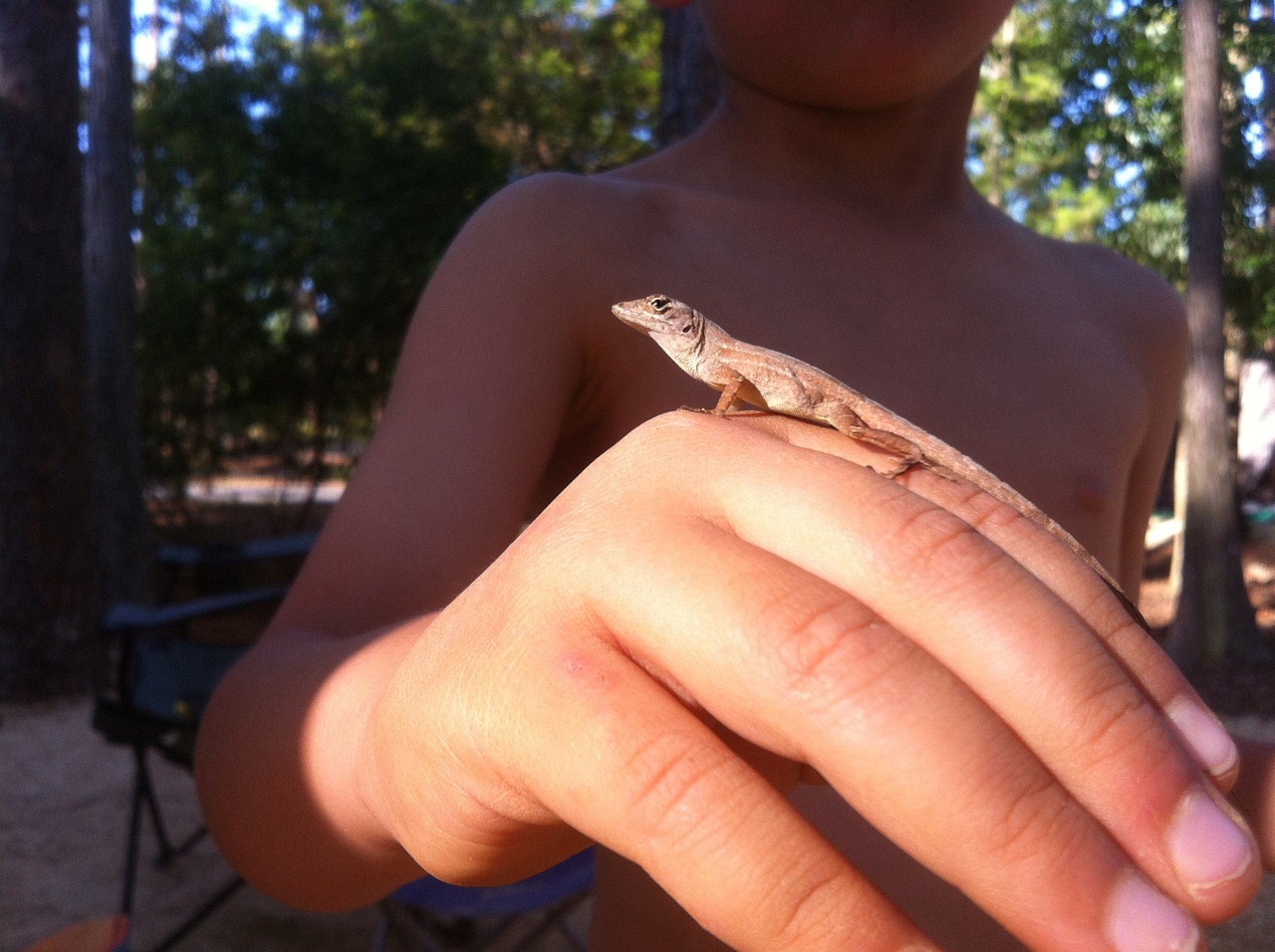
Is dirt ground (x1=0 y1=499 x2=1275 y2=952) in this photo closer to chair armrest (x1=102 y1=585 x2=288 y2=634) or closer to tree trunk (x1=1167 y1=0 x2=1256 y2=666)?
tree trunk (x1=1167 y1=0 x2=1256 y2=666)

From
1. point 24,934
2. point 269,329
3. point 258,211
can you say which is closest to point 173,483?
point 269,329

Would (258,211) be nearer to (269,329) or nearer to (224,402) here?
(269,329)

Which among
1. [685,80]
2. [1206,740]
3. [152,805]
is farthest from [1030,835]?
[152,805]

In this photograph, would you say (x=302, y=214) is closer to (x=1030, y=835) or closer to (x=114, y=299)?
(x=114, y=299)

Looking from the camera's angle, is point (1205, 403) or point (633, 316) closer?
point (633, 316)

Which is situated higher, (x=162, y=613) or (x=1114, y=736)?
(x=1114, y=736)

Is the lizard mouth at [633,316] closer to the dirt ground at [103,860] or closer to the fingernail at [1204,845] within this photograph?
the fingernail at [1204,845]

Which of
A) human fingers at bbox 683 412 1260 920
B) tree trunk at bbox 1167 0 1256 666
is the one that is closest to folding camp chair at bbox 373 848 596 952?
human fingers at bbox 683 412 1260 920

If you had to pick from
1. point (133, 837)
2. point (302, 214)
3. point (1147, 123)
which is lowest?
point (133, 837)

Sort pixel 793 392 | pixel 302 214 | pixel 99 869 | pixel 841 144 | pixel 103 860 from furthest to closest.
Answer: pixel 302 214 → pixel 103 860 → pixel 99 869 → pixel 841 144 → pixel 793 392
